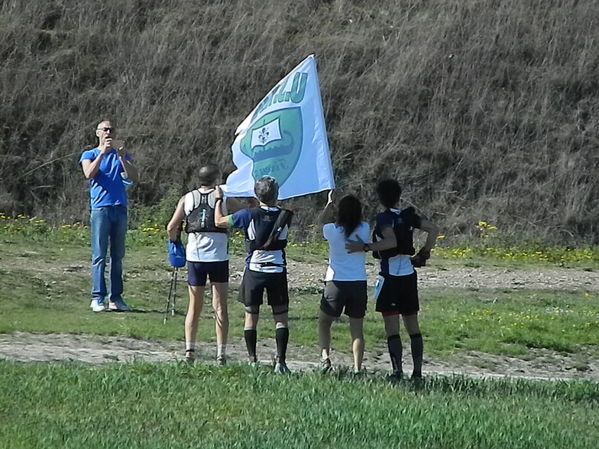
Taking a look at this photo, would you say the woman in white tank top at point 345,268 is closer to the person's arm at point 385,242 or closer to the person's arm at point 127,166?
the person's arm at point 385,242

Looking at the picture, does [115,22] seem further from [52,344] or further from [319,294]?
[52,344]

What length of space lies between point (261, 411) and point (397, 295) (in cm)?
241

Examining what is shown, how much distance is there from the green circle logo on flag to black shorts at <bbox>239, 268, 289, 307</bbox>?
3.44ft

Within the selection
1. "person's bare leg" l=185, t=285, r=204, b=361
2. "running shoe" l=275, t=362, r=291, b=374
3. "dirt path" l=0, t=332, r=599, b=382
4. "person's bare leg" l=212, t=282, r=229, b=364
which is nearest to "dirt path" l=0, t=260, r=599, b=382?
"dirt path" l=0, t=332, r=599, b=382

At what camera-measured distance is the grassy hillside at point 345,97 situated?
84.8ft

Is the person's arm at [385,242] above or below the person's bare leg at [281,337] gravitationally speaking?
above

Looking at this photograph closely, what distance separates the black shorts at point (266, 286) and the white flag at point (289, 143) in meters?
0.87

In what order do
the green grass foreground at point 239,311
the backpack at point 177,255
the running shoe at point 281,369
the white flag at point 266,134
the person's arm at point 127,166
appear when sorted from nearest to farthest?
the running shoe at point 281,369
the white flag at point 266,134
the backpack at point 177,255
the green grass foreground at point 239,311
the person's arm at point 127,166

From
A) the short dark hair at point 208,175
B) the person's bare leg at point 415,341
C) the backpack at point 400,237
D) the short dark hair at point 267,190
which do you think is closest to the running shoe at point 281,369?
the person's bare leg at point 415,341

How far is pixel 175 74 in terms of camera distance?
2698 centimetres

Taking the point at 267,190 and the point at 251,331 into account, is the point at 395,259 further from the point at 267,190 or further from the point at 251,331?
the point at 251,331

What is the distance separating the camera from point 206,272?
1101 centimetres

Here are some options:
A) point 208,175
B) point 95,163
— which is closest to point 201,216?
point 208,175

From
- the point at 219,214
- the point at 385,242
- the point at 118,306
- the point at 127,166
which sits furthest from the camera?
the point at 118,306
